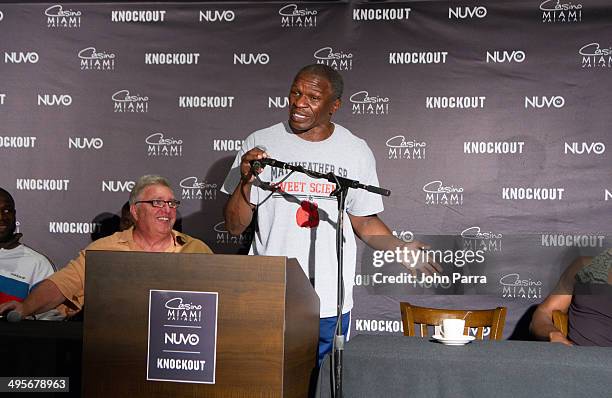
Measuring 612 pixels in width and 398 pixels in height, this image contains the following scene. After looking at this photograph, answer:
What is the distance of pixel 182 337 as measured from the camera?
188 cm

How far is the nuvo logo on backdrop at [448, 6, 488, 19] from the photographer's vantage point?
433cm

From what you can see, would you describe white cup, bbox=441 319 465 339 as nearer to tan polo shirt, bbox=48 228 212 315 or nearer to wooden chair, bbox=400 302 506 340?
wooden chair, bbox=400 302 506 340

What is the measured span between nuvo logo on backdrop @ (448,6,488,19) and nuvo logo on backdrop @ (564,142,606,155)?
88cm

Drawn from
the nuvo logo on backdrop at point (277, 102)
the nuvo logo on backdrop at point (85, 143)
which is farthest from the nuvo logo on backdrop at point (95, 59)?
the nuvo logo on backdrop at point (277, 102)

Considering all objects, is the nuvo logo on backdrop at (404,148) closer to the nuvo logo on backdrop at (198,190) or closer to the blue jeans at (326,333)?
the nuvo logo on backdrop at (198,190)

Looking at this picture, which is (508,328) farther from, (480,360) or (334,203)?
(480,360)

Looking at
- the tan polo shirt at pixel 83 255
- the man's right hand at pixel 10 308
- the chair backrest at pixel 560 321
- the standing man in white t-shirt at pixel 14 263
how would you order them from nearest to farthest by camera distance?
the man's right hand at pixel 10 308 → the chair backrest at pixel 560 321 → the tan polo shirt at pixel 83 255 → the standing man in white t-shirt at pixel 14 263

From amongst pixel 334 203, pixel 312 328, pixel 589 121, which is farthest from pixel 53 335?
pixel 589 121

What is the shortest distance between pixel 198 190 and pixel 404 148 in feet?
4.04

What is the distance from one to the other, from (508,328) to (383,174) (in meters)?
1.10

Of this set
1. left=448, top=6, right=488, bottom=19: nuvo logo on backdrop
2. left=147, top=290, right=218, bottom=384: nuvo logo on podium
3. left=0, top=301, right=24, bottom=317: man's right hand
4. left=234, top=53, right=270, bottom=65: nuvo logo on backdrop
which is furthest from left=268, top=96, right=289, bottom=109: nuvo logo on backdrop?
left=147, top=290, right=218, bottom=384: nuvo logo on podium

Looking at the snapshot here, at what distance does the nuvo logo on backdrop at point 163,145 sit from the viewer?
14.8 feet

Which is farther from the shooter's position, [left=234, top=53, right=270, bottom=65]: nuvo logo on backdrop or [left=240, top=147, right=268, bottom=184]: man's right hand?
[left=234, top=53, right=270, bottom=65]: nuvo logo on backdrop

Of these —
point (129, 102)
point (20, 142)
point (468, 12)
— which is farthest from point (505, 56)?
point (20, 142)
